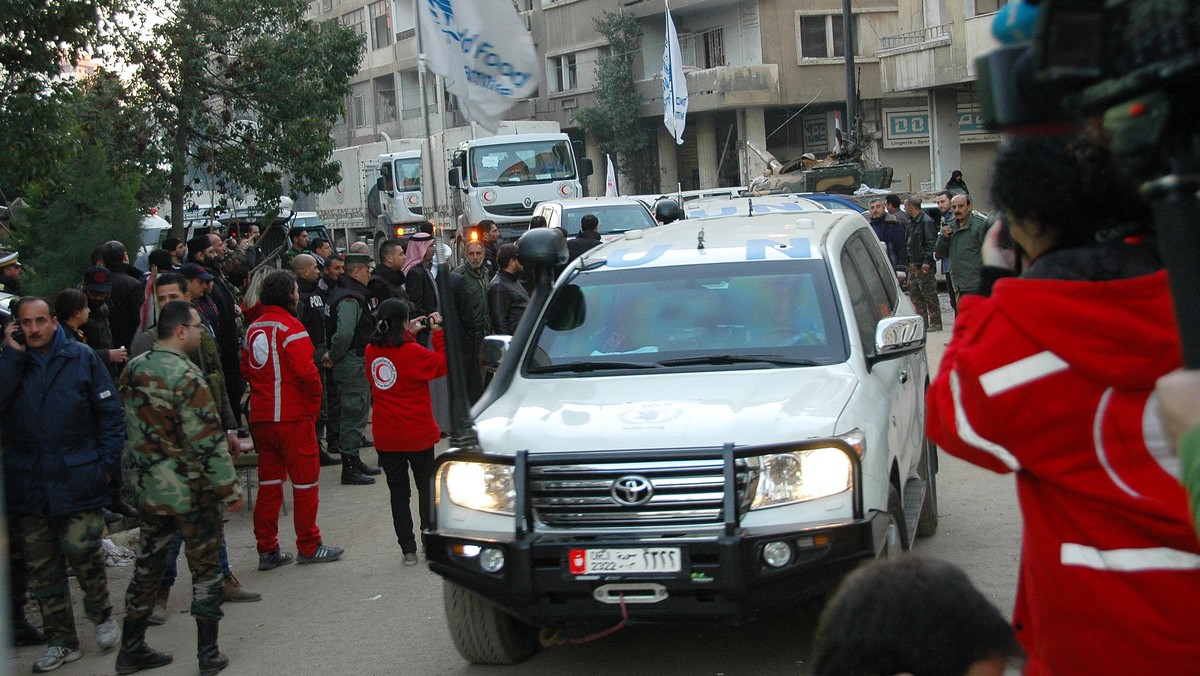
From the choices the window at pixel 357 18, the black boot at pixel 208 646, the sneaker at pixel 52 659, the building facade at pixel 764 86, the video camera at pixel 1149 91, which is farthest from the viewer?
the window at pixel 357 18

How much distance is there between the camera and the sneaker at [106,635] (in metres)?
6.66

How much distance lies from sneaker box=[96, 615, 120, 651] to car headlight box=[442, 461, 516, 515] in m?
2.41

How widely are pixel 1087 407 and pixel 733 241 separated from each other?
4.54 meters

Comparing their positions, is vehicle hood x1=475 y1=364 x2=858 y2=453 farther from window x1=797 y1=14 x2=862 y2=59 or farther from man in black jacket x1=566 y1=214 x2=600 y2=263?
window x1=797 y1=14 x2=862 y2=59

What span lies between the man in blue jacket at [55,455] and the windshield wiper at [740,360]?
2831 mm

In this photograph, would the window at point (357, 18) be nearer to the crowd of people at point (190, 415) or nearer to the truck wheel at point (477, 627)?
the crowd of people at point (190, 415)

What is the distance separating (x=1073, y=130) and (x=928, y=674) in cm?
87

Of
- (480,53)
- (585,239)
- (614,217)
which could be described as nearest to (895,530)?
(480,53)

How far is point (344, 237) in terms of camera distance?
4250 centimetres

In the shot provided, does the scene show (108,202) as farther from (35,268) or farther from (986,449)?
(986,449)

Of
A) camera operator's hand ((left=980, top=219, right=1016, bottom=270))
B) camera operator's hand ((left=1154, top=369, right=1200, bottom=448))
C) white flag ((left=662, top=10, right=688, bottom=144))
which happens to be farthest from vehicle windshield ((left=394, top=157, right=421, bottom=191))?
camera operator's hand ((left=1154, top=369, right=1200, bottom=448))

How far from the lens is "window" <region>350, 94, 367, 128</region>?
61.1 m

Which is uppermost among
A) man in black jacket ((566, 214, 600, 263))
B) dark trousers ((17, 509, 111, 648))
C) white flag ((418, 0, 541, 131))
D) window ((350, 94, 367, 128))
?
window ((350, 94, 367, 128))

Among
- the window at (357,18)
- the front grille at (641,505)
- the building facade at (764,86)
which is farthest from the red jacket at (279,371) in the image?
the window at (357,18)
